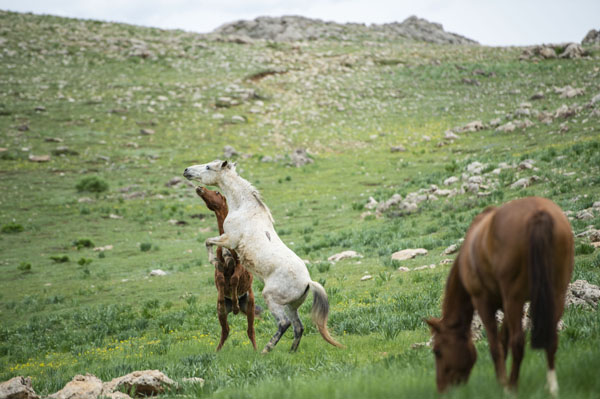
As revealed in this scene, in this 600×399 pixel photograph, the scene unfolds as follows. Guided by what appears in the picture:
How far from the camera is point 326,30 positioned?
87.2m

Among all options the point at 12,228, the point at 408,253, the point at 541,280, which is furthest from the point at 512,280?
the point at 12,228

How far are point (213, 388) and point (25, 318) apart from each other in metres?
10.9

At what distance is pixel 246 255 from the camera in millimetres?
8125

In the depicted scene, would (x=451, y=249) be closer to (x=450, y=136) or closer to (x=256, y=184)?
(x=256, y=184)

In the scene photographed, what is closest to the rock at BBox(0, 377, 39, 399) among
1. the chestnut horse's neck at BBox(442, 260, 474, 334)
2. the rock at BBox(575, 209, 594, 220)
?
the chestnut horse's neck at BBox(442, 260, 474, 334)

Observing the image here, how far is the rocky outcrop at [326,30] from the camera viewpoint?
84.6m

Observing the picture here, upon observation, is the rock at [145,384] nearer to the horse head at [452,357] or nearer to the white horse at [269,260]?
the white horse at [269,260]

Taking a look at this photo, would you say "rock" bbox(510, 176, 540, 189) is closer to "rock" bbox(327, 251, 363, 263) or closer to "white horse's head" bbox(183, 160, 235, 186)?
"rock" bbox(327, 251, 363, 263)

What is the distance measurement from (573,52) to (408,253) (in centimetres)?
4915

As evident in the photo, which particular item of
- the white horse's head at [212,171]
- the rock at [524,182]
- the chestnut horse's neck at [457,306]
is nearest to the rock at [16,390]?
the white horse's head at [212,171]

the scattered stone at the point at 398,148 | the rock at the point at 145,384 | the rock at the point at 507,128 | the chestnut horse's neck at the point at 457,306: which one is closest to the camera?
the chestnut horse's neck at the point at 457,306

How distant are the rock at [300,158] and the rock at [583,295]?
27683 mm

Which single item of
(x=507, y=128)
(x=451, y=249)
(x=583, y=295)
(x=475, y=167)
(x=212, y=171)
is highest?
(x=507, y=128)

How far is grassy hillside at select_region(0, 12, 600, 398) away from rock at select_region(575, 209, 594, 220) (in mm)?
580
